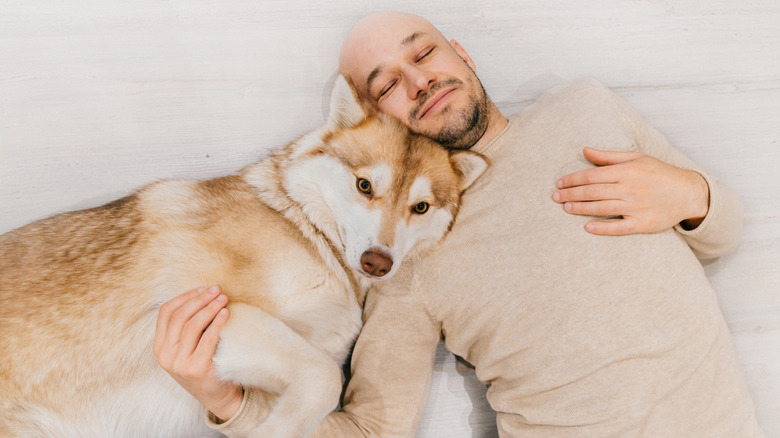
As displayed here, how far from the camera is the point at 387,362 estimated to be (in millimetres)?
1875

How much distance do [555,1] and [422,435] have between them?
2.53 m

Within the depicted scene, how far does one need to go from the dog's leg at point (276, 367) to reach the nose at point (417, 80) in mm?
1120

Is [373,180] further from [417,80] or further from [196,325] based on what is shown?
[196,325]

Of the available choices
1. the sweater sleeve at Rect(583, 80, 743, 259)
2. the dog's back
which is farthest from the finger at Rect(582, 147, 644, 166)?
the dog's back

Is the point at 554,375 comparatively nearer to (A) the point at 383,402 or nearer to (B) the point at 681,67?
(A) the point at 383,402

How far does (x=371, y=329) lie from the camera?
1.88m

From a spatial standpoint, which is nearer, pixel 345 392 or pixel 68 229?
pixel 68 229

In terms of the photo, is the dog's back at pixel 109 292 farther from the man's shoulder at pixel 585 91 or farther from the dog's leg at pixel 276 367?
the man's shoulder at pixel 585 91

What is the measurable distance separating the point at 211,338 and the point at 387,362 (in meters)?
0.74

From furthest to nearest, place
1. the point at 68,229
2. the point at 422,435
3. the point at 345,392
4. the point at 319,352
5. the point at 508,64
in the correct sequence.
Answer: the point at 508,64
the point at 422,435
the point at 345,392
the point at 68,229
the point at 319,352

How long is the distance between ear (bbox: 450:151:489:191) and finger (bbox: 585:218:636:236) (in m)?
0.50

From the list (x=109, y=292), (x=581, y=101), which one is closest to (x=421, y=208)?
(x=581, y=101)

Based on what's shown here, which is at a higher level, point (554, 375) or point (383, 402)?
point (554, 375)

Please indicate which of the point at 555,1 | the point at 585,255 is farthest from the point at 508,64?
the point at 585,255
